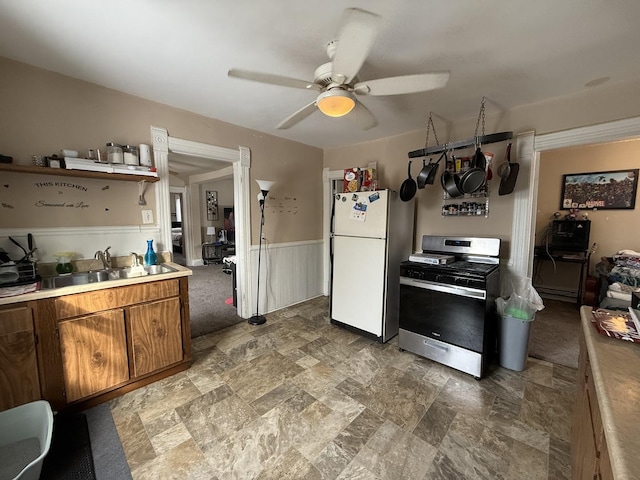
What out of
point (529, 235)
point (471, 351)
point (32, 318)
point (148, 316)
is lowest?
point (471, 351)

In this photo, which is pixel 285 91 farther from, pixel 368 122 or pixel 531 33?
pixel 531 33

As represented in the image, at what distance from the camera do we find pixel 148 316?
200cm

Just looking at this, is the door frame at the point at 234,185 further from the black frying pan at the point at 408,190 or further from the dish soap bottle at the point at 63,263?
the black frying pan at the point at 408,190

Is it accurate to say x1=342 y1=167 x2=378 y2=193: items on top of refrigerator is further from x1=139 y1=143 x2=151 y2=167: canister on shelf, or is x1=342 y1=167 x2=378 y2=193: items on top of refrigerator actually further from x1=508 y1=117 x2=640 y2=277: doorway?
x1=139 y1=143 x2=151 y2=167: canister on shelf

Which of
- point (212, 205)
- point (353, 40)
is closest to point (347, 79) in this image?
point (353, 40)

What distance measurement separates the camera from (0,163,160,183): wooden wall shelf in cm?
171

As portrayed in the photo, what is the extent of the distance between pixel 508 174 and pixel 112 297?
11.1 ft

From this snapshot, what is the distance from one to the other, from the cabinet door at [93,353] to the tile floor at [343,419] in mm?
220

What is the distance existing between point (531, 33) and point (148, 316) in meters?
3.14

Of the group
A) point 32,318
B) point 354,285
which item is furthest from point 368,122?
point 32,318

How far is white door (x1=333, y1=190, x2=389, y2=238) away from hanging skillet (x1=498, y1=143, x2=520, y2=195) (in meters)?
1.06

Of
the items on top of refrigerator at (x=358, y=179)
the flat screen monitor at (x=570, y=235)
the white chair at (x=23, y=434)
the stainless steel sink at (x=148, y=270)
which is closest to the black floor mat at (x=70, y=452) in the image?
the white chair at (x=23, y=434)

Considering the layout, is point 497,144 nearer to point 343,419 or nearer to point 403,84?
point 403,84

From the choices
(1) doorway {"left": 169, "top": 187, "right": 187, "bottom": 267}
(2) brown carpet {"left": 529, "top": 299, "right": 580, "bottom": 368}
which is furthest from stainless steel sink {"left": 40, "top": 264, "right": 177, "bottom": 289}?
(1) doorway {"left": 169, "top": 187, "right": 187, "bottom": 267}
